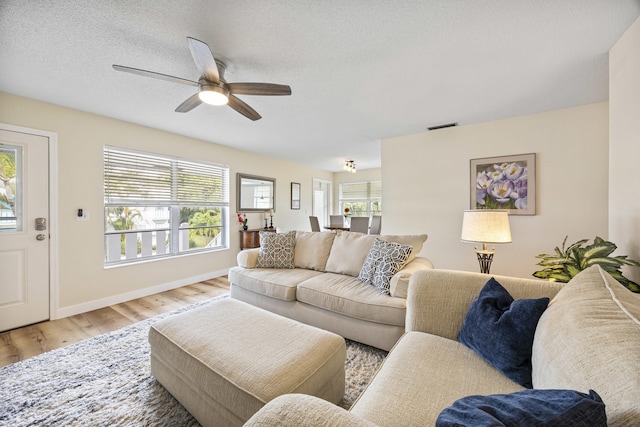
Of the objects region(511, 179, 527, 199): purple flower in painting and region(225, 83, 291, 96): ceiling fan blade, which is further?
region(511, 179, 527, 199): purple flower in painting

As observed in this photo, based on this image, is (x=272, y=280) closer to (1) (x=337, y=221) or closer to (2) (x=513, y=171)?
(2) (x=513, y=171)

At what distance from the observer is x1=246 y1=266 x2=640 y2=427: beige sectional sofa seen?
0.62m

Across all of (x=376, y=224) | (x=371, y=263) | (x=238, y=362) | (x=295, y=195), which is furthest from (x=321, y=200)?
(x=238, y=362)

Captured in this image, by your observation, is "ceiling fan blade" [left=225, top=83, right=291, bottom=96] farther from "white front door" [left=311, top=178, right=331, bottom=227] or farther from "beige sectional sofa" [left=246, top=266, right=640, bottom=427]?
"white front door" [left=311, top=178, right=331, bottom=227]

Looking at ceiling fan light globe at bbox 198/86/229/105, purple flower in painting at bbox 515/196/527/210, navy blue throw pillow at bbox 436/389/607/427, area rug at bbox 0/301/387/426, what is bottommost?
area rug at bbox 0/301/387/426

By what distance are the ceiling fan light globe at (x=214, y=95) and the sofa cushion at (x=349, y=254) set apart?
5.92ft

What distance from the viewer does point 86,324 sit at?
8.47 feet

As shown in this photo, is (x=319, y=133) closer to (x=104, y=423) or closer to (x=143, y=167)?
(x=143, y=167)

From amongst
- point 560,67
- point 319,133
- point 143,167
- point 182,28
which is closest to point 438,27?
point 560,67

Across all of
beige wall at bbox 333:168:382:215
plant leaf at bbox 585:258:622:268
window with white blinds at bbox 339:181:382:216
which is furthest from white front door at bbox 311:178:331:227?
plant leaf at bbox 585:258:622:268

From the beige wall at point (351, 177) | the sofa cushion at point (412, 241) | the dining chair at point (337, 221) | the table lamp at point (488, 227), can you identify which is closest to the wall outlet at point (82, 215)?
the sofa cushion at point (412, 241)

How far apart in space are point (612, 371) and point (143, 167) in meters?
4.39

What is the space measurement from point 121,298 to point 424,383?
3.68 meters

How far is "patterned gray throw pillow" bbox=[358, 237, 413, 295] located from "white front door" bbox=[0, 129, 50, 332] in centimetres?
334
